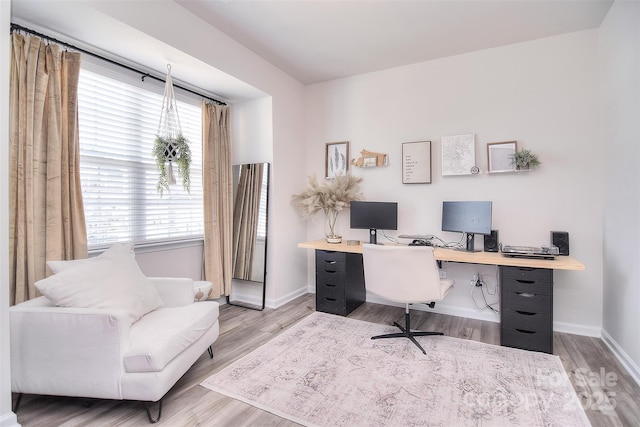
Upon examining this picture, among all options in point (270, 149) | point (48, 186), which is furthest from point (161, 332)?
point (270, 149)

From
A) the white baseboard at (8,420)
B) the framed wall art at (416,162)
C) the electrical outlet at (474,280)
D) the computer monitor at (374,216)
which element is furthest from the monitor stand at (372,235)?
the white baseboard at (8,420)

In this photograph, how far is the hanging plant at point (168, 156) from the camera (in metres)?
2.71

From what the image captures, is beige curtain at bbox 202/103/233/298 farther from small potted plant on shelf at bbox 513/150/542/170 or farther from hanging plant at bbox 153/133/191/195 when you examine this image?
small potted plant on shelf at bbox 513/150/542/170

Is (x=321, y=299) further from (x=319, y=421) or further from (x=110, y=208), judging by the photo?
(x=110, y=208)

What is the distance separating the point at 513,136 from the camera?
3076 millimetres

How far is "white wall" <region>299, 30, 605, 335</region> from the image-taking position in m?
2.82

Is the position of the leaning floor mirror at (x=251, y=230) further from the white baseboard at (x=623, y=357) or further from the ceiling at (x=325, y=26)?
the white baseboard at (x=623, y=357)

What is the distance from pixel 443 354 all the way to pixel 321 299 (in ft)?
4.57

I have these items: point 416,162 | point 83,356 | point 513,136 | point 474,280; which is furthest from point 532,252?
point 83,356

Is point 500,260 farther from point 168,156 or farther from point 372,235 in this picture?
point 168,156

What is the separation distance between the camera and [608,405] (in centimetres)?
185

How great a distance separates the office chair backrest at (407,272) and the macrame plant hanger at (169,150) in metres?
1.82

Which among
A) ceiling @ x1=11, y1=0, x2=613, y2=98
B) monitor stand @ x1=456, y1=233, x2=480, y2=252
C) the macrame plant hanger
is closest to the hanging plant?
the macrame plant hanger

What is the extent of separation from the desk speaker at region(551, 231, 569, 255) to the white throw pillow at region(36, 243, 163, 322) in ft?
11.1
